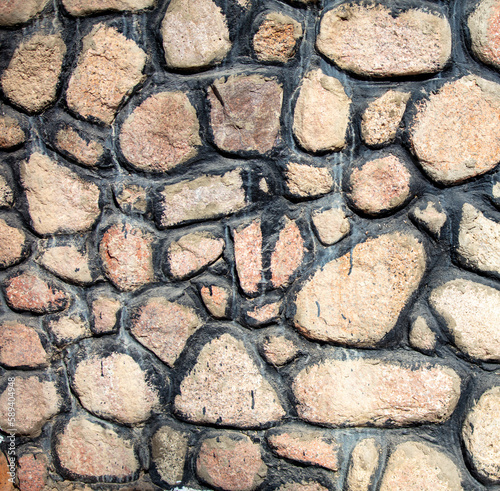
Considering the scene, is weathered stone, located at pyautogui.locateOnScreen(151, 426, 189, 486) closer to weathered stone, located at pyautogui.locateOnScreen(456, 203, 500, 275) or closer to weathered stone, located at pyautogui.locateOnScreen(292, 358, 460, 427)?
weathered stone, located at pyautogui.locateOnScreen(292, 358, 460, 427)

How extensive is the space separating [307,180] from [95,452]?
828mm

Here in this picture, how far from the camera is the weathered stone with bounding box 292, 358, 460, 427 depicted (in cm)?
92

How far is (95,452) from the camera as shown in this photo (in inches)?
41.9

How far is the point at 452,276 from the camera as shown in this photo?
92cm

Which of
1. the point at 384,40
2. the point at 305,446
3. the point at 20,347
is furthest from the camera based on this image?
the point at 20,347

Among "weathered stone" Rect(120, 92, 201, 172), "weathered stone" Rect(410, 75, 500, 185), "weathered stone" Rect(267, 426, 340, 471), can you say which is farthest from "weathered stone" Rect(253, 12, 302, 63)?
"weathered stone" Rect(267, 426, 340, 471)

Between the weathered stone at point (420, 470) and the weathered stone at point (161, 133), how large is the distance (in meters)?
0.80

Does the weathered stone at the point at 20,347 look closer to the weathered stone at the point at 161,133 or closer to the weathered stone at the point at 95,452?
the weathered stone at the point at 95,452

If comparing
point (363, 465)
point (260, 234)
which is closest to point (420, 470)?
point (363, 465)

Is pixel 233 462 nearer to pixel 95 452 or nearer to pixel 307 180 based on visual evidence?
pixel 95 452

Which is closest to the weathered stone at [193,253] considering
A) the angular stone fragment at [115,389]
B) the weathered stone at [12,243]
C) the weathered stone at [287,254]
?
the weathered stone at [287,254]

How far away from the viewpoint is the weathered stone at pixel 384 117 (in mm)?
888

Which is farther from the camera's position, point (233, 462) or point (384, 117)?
point (233, 462)

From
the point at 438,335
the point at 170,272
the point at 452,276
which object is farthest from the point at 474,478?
the point at 170,272
